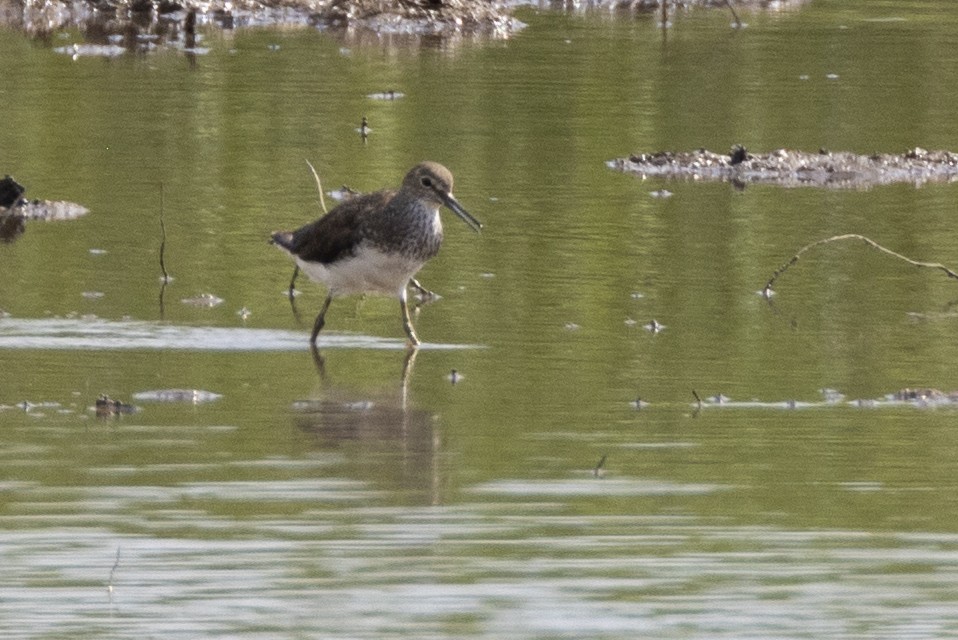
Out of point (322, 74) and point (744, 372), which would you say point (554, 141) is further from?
point (744, 372)

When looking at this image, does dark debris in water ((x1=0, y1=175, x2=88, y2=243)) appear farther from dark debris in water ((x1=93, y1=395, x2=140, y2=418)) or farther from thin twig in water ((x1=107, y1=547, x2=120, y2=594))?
thin twig in water ((x1=107, y1=547, x2=120, y2=594))

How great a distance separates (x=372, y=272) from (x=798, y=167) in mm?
5926

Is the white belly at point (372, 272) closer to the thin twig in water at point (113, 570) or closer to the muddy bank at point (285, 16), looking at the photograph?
the thin twig in water at point (113, 570)

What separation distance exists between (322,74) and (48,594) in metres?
15.4

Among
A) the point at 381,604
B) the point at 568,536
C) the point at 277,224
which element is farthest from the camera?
the point at 277,224

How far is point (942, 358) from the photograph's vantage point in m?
10.4

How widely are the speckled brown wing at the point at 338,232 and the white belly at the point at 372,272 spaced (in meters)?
0.06

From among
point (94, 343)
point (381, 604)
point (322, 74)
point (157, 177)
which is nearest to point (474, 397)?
point (94, 343)

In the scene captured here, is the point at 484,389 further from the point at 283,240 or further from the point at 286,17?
the point at 286,17

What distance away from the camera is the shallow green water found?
669 cm

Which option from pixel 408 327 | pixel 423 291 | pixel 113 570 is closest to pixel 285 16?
pixel 423 291

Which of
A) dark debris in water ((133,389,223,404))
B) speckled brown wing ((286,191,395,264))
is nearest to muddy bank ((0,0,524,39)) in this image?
speckled brown wing ((286,191,395,264))

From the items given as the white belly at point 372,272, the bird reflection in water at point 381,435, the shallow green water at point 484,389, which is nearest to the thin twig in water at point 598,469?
the shallow green water at point 484,389

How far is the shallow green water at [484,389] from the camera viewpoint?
6688 mm
